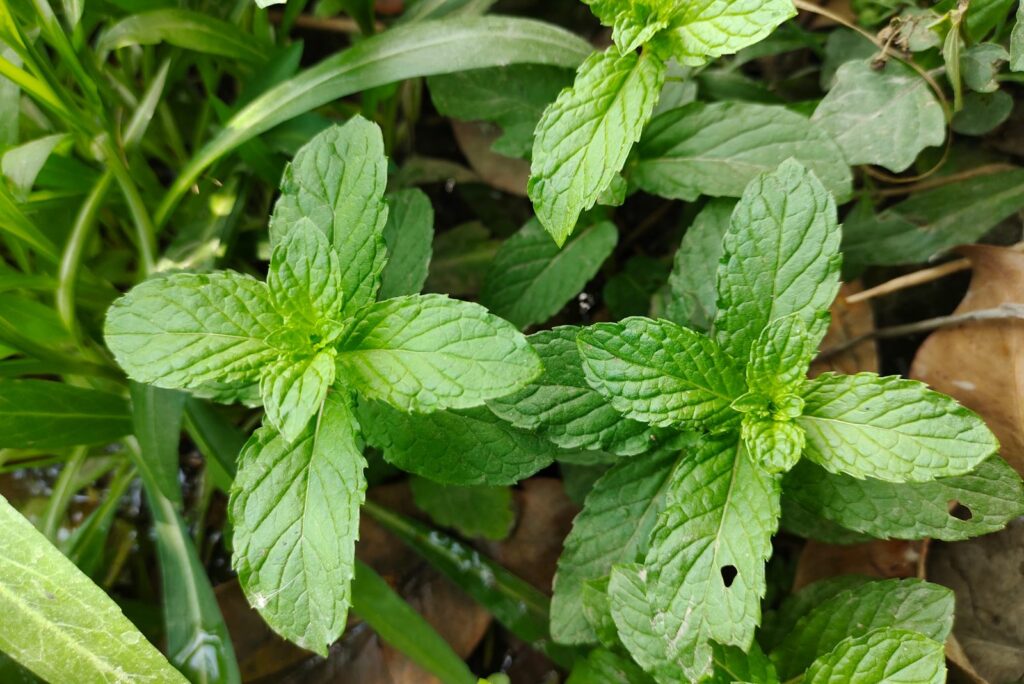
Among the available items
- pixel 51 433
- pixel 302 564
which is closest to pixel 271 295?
pixel 302 564

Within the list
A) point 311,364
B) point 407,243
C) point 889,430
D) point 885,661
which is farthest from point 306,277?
point 885,661

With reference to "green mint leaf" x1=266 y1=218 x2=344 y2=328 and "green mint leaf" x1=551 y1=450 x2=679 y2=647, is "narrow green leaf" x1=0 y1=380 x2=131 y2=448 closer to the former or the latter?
"green mint leaf" x1=266 y1=218 x2=344 y2=328

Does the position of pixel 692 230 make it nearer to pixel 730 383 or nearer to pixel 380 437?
pixel 730 383

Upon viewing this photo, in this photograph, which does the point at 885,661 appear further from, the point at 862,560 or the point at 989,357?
the point at 989,357

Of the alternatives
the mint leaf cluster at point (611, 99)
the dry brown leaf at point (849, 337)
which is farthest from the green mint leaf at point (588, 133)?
the dry brown leaf at point (849, 337)

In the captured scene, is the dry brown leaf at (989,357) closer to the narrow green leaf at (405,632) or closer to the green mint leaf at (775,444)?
the green mint leaf at (775,444)

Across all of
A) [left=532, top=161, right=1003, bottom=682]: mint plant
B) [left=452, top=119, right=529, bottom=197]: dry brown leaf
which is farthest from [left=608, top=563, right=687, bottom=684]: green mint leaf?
[left=452, top=119, right=529, bottom=197]: dry brown leaf
